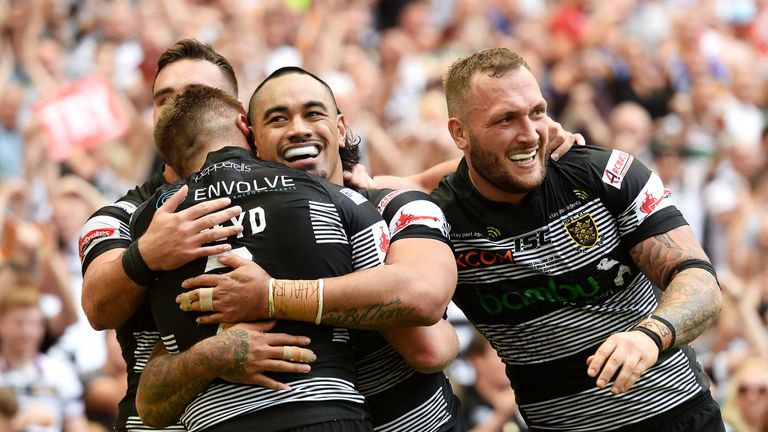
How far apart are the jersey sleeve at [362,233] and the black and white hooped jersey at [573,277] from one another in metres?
A: 0.93

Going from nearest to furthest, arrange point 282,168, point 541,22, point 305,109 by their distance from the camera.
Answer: point 282,168 < point 305,109 < point 541,22

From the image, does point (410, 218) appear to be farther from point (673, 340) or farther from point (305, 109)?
point (673, 340)

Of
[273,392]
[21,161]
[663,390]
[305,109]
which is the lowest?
[663,390]

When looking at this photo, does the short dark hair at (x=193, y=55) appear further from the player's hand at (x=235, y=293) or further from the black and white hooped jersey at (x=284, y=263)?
the player's hand at (x=235, y=293)

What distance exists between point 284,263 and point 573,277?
5.07ft

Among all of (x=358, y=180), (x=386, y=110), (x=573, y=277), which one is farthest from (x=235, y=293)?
(x=386, y=110)

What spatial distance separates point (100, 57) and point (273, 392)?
796cm

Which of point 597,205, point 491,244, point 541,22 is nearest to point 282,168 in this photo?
point 491,244

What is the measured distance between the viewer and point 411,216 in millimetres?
4684

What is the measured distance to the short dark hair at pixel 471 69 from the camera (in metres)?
5.35

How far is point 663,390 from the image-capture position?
5.27m

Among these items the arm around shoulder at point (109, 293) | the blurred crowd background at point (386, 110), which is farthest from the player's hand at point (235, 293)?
the blurred crowd background at point (386, 110)

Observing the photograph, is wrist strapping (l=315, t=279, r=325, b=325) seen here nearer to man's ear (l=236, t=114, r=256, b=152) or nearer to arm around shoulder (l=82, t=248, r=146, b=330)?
arm around shoulder (l=82, t=248, r=146, b=330)

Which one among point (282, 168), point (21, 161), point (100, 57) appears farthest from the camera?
point (100, 57)
